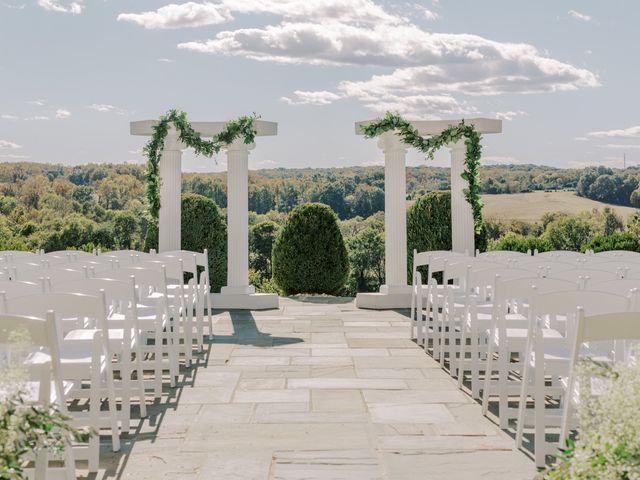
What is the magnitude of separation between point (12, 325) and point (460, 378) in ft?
12.5

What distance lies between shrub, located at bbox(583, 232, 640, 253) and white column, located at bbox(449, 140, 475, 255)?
89.7 inches

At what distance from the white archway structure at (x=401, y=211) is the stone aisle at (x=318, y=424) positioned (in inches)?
128

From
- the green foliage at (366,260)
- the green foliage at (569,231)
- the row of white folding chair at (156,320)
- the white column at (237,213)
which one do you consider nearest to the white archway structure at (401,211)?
the white column at (237,213)

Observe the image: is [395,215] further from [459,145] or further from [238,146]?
[238,146]

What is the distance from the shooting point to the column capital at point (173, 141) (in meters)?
11.2

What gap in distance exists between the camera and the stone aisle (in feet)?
13.6

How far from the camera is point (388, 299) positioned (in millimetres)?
11180

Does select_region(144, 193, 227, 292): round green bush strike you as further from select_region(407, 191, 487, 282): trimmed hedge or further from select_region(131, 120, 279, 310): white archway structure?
select_region(407, 191, 487, 282): trimmed hedge

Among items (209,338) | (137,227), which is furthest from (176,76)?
(209,338)

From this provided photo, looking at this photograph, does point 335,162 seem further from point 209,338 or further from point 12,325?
point 12,325

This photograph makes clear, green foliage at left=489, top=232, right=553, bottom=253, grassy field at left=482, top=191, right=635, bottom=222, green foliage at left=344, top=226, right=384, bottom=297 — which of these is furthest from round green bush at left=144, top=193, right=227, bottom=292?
grassy field at left=482, top=191, right=635, bottom=222

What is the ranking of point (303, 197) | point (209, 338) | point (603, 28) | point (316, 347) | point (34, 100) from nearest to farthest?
1. point (316, 347)
2. point (209, 338)
3. point (603, 28)
4. point (303, 197)
5. point (34, 100)

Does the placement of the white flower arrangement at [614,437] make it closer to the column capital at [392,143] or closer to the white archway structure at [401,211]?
the white archway structure at [401,211]

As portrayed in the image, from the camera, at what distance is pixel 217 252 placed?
11820mm
